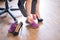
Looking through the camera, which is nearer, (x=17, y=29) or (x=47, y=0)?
(x=17, y=29)

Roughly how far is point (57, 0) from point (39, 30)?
1326 mm

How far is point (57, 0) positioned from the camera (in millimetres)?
2986

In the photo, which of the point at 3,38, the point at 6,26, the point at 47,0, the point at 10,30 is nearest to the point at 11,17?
the point at 6,26

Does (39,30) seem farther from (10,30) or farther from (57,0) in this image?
(57,0)

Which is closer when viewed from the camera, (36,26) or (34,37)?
(34,37)

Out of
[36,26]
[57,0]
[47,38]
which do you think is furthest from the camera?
[57,0]

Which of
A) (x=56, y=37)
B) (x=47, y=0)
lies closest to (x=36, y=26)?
(x=56, y=37)

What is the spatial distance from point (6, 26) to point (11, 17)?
0.99 feet

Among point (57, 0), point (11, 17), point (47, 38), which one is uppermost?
point (57, 0)

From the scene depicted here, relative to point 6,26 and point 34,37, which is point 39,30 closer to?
point 34,37

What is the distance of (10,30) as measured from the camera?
1.85 metres

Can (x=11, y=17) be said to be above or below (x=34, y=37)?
above

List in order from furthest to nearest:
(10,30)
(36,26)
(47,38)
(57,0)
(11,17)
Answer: (57,0)
(11,17)
(36,26)
(10,30)
(47,38)

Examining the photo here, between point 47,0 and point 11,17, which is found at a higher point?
point 47,0
